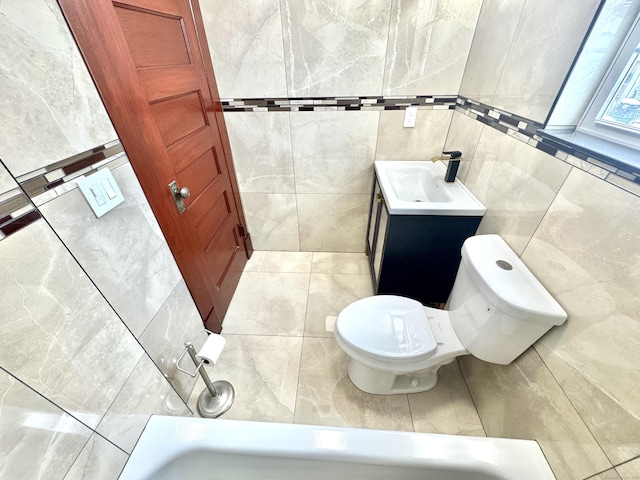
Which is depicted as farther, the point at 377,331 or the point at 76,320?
the point at 377,331

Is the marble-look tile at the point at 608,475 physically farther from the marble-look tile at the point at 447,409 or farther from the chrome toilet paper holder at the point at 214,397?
the chrome toilet paper holder at the point at 214,397

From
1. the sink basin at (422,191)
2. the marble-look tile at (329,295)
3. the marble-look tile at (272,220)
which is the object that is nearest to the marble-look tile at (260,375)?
the marble-look tile at (329,295)

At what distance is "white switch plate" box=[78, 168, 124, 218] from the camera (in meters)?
0.69

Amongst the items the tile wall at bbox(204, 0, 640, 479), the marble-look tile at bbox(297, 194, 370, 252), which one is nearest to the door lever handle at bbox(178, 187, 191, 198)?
the tile wall at bbox(204, 0, 640, 479)

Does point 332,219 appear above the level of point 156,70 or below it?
below

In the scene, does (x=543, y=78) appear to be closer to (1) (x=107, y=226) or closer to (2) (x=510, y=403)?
(2) (x=510, y=403)

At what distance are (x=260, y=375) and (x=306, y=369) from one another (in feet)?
0.81

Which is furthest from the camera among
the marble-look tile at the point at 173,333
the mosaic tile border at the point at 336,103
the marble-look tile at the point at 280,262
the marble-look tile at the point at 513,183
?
the marble-look tile at the point at 280,262

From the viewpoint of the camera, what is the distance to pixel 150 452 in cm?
85

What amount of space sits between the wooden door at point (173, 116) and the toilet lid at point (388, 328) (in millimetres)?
786

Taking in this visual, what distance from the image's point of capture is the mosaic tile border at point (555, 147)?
25.1 inches

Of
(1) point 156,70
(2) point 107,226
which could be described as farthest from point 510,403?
(1) point 156,70

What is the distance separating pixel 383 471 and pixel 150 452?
2.54 ft

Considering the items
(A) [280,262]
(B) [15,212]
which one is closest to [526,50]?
(B) [15,212]
